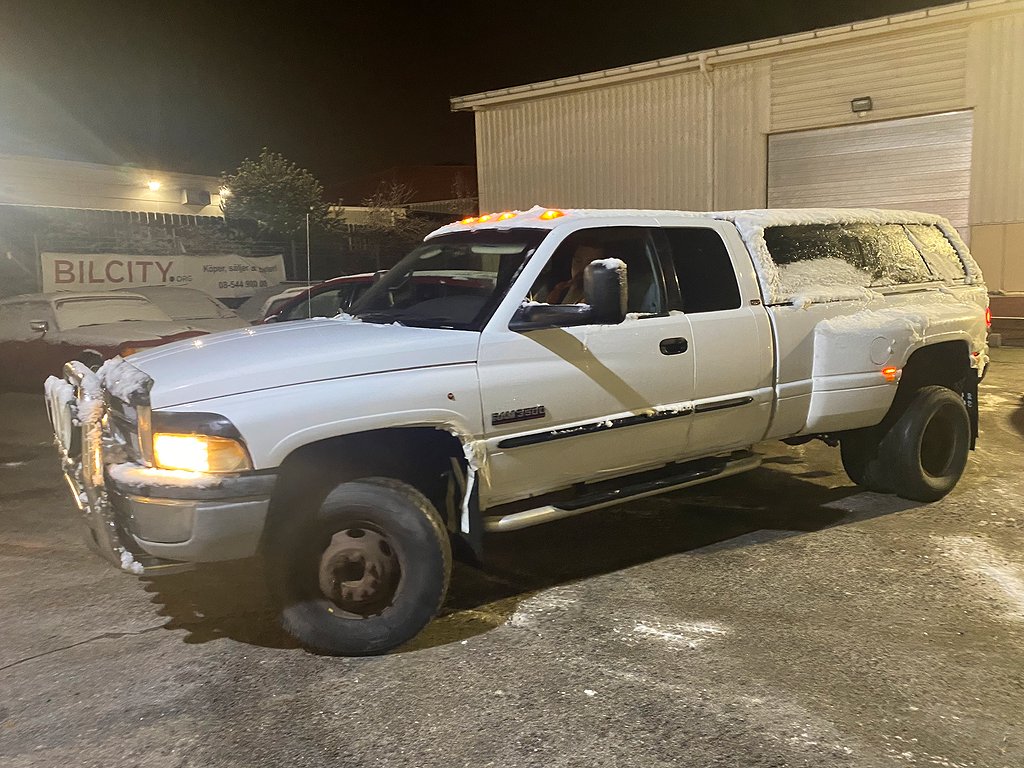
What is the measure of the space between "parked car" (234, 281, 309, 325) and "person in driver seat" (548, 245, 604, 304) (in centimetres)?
567

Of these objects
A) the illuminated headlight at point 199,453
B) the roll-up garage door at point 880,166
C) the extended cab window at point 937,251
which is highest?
the roll-up garage door at point 880,166

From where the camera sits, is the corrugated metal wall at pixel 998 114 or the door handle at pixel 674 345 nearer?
the door handle at pixel 674 345

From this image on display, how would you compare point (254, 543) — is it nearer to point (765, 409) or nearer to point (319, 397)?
point (319, 397)

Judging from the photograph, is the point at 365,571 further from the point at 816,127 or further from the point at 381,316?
the point at 816,127

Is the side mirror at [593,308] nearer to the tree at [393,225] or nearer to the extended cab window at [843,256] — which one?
the extended cab window at [843,256]

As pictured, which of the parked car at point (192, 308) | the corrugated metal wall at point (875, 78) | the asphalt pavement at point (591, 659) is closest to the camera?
the asphalt pavement at point (591, 659)

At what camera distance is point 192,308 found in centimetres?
1034

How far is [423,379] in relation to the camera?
374cm

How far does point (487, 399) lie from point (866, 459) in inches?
128

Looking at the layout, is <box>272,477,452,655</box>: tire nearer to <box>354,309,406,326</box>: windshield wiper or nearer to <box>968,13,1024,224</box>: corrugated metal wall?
<box>354,309,406,326</box>: windshield wiper

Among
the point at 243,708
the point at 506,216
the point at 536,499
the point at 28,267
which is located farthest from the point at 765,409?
the point at 28,267

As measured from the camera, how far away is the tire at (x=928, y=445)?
561 centimetres

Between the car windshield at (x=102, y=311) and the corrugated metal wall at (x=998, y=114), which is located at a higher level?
the corrugated metal wall at (x=998, y=114)

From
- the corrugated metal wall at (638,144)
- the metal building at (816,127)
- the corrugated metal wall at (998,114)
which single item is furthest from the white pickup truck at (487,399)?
the corrugated metal wall at (638,144)
